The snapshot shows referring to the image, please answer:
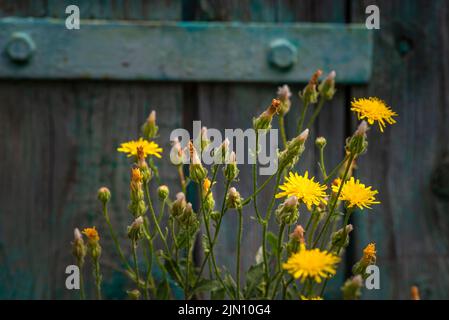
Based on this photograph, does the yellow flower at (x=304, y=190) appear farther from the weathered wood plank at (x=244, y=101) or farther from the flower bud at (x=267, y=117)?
the weathered wood plank at (x=244, y=101)

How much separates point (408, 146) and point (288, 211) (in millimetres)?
697

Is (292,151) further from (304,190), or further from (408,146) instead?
(408,146)

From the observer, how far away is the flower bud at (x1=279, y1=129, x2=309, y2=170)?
1.09 meters

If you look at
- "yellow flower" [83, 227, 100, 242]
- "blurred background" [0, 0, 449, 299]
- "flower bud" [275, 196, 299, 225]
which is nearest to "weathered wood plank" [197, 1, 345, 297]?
"blurred background" [0, 0, 449, 299]

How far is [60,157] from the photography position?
162 centimetres

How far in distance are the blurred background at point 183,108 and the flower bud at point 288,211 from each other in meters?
0.57

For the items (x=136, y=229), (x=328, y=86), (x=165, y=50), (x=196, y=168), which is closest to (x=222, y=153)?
(x=196, y=168)

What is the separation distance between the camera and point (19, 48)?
61.7 inches

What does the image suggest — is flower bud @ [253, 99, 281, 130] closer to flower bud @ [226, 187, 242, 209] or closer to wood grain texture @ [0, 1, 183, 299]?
flower bud @ [226, 187, 242, 209]

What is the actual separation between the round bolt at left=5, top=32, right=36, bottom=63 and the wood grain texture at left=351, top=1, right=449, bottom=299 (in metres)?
0.70

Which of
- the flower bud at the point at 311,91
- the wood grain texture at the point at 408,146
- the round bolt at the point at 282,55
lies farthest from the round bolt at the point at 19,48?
the wood grain texture at the point at 408,146
